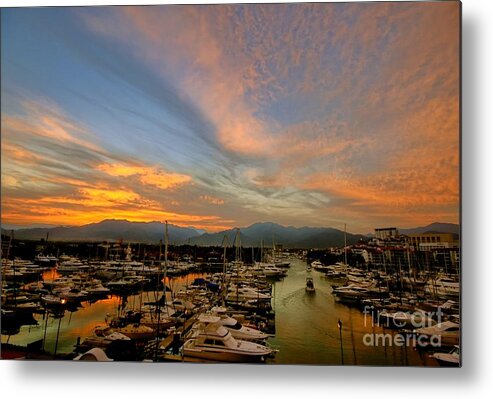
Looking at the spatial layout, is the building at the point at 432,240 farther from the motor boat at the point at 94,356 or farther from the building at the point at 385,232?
the motor boat at the point at 94,356

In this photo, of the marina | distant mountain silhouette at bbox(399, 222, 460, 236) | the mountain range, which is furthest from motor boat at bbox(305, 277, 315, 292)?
distant mountain silhouette at bbox(399, 222, 460, 236)

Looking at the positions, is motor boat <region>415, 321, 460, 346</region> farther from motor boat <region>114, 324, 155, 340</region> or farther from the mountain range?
motor boat <region>114, 324, 155, 340</region>

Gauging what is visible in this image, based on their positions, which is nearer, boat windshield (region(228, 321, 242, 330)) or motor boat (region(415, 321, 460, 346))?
motor boat (region(415, 321, 460, 346))

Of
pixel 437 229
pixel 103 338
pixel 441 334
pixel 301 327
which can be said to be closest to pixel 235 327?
pixel 301 327

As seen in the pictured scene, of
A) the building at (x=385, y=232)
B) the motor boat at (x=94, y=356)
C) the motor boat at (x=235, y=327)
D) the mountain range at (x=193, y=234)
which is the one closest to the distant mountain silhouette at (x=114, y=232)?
the mountain range at (x=193, y=234)

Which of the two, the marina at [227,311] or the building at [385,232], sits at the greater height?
the building at [385,232]

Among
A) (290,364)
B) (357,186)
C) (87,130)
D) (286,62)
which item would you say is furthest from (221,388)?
(286,62)

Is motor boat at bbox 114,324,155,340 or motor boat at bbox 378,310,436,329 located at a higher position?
motor boat at bbox 378,310,436,329
